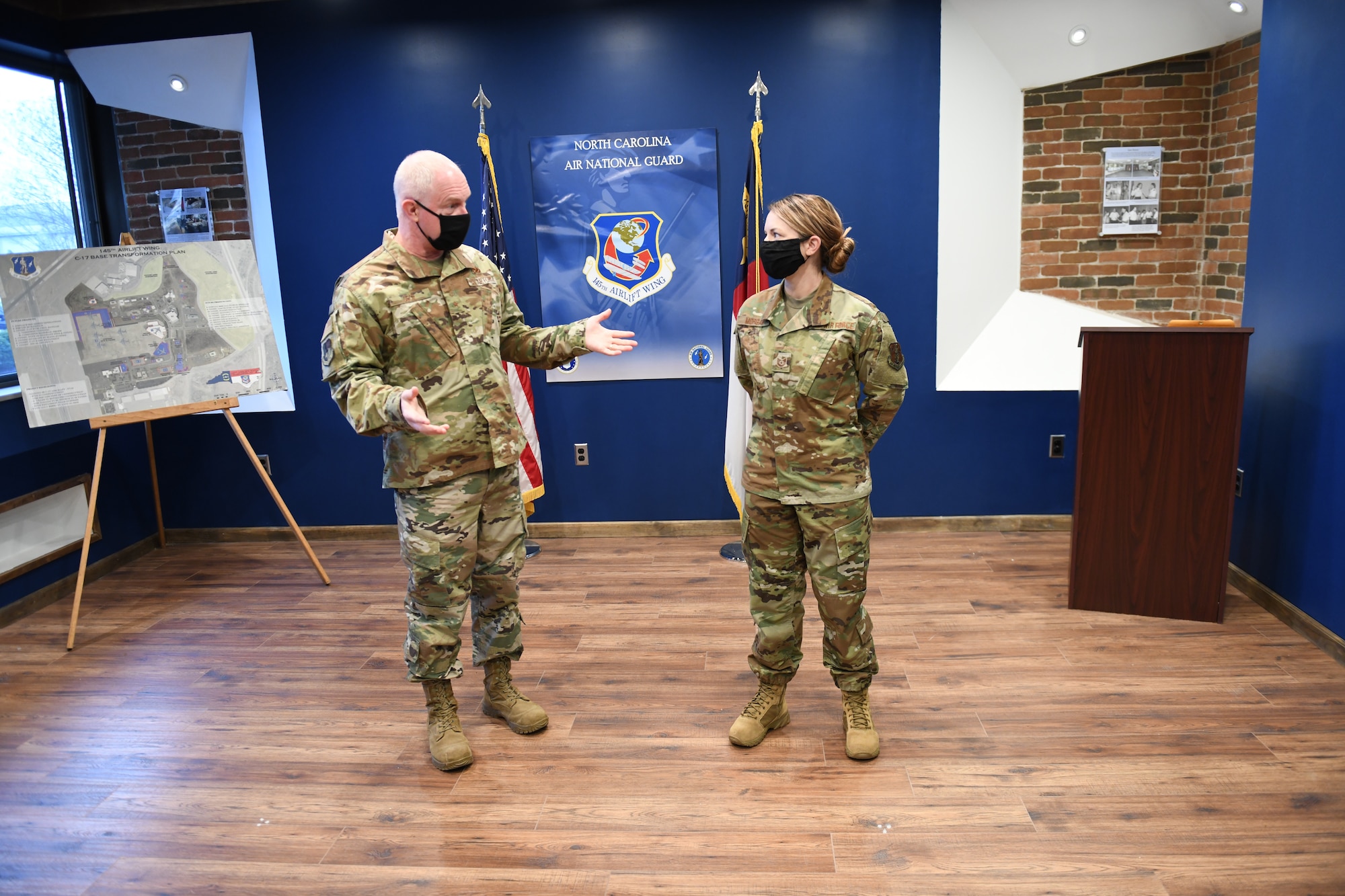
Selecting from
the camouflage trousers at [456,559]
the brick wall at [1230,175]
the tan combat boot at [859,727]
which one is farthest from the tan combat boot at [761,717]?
the brick wall at [1230,175]

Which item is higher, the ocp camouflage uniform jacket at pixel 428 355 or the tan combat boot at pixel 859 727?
the ocp camouflage uniform jacket at pixel 428 355

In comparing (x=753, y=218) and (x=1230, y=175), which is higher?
(x=1230, y=175)

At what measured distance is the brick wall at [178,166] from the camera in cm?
450

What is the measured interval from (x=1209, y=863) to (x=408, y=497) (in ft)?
7.03

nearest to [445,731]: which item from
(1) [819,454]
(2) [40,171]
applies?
(1) [819,454]

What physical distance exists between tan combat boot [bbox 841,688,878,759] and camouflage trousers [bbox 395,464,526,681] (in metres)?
1.02

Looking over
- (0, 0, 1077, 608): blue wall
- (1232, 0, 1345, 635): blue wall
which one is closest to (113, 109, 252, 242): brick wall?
(0, 0, 1077, 608): blue wall

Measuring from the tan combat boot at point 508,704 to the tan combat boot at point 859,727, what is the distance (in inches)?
35.5

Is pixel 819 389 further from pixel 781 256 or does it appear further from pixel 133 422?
pixel 133 422

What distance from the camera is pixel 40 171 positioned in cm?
431

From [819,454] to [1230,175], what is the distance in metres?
2.96

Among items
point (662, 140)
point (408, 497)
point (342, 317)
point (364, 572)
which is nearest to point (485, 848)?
point (408, 497)

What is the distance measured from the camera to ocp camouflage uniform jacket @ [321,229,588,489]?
7.67 feet

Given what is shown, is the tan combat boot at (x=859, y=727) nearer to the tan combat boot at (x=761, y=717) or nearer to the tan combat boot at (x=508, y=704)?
the tan combat boot at (x=761, y=717)
